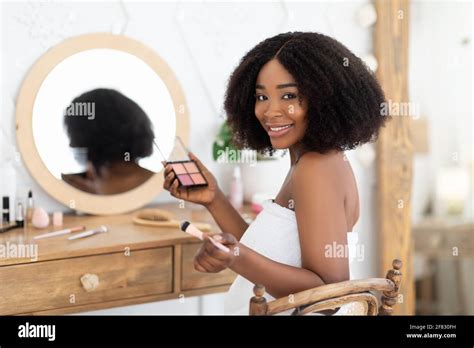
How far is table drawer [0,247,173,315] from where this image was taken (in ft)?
3.92

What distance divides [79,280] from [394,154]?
981 mm

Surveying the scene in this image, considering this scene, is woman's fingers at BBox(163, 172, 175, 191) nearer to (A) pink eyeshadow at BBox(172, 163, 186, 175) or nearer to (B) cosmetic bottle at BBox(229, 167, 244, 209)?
(A) pink eyeshadow at BBox(172, 163, 186, 175)

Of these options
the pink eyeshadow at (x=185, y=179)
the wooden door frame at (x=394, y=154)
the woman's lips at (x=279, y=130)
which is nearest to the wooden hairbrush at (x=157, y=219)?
the pink eyeshadow at (x=185, y=179)

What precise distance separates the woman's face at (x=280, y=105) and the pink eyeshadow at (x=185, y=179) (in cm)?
18

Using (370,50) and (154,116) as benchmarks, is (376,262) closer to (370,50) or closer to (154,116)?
(370,50)

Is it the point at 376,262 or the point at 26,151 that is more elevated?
the point at 26,151

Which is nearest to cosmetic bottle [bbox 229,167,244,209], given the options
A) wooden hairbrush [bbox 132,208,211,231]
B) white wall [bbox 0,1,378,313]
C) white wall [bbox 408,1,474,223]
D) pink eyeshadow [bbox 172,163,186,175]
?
white wall [bbox 0,1,378,313]

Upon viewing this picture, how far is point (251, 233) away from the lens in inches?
42.9

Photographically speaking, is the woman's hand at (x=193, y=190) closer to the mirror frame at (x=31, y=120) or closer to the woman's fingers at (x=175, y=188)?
the woman's fingers at (x=175, y=188)

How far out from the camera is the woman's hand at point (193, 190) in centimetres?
117
